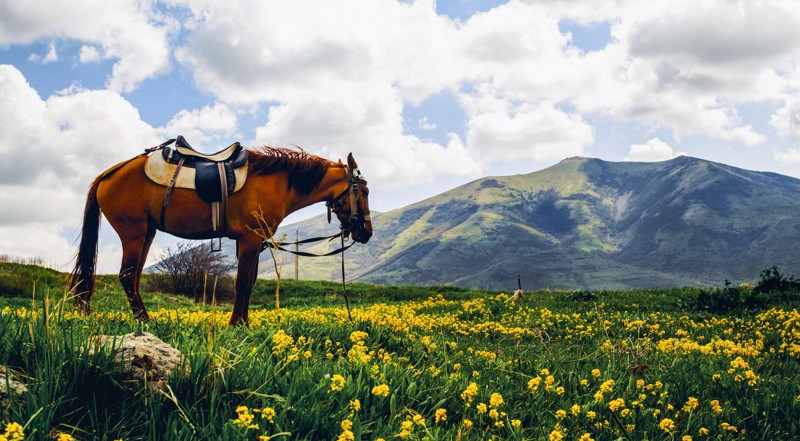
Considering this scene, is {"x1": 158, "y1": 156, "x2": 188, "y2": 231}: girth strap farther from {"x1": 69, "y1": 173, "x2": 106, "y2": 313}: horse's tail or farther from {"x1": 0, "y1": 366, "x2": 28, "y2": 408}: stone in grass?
{"x1": 0, "y1": 366, "x2": 28, "y2": 408}: stone in grass

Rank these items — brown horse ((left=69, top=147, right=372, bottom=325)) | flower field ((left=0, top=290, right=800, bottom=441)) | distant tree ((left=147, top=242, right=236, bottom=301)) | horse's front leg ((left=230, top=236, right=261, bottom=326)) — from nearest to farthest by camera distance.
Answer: flower field ((left=0, top=290, right=800, bottom=441)) → horse's front leg ((left=230, top=236, right=261, bottom=326)) → brown horse ((left=69, top=147, right=372, bottom=325)) → distant tree ((left=147, top=242, right=236, bottom=301))

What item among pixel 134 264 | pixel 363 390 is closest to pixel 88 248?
pixel 134 264

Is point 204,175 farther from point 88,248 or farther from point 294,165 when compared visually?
point 88,248

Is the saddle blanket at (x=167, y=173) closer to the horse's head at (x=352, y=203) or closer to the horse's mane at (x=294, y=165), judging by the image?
the horse's mane at (x=294, y=165)

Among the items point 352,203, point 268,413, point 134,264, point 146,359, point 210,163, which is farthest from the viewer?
point 352,203

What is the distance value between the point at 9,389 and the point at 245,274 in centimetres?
593

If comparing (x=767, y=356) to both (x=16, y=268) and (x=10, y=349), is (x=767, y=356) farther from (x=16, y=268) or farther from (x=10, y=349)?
(x=16, y=268)

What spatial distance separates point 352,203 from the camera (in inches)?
438

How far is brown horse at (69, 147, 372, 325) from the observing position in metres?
9.38

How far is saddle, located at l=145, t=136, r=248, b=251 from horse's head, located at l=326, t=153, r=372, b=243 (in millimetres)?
2137

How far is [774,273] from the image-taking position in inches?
751

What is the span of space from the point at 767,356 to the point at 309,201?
8.82 meters

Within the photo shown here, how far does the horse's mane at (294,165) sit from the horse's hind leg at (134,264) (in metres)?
2.34

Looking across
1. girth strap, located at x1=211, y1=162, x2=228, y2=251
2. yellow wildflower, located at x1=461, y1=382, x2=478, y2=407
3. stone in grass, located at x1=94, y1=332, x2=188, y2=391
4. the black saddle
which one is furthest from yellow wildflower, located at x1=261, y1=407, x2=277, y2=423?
the black saddle
